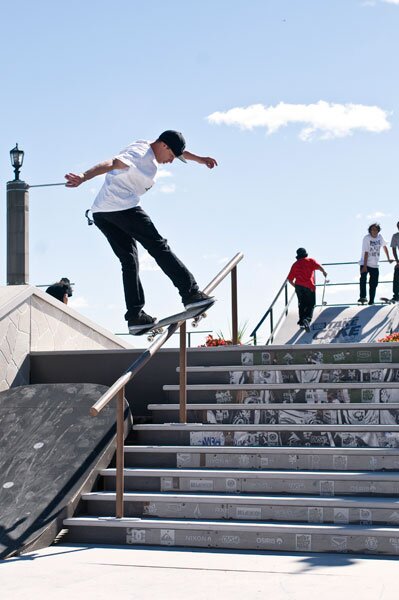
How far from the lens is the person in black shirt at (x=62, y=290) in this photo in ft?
39.3

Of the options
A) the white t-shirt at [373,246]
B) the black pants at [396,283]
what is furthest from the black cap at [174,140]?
the black pants at [396,283]

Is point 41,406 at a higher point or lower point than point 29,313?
lower

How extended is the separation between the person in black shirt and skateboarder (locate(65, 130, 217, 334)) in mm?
4302

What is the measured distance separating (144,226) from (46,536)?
2471 millimetres

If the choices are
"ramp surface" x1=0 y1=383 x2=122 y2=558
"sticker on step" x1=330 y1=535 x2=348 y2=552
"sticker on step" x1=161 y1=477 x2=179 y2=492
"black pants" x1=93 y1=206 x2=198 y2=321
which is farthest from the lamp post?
"sticker on step" x1=330 y1=535 x2=348 y2=552

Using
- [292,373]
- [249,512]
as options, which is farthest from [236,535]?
[292,373]

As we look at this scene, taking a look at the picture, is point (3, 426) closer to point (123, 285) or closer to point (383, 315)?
point (123, 285)

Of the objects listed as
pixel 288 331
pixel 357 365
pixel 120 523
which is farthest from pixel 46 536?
pixel 288 331

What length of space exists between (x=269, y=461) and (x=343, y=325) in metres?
11.6

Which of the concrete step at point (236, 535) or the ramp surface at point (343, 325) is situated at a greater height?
the ramp surface at point (343, 325)

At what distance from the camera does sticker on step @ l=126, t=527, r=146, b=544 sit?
21.6ft

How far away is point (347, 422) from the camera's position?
7.65m

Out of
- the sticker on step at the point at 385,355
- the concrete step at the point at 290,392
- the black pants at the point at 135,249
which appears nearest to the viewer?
the black pants at the point at 135,249

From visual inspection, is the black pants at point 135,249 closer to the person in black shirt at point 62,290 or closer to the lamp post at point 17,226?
the person in black shirt at point 62,290
